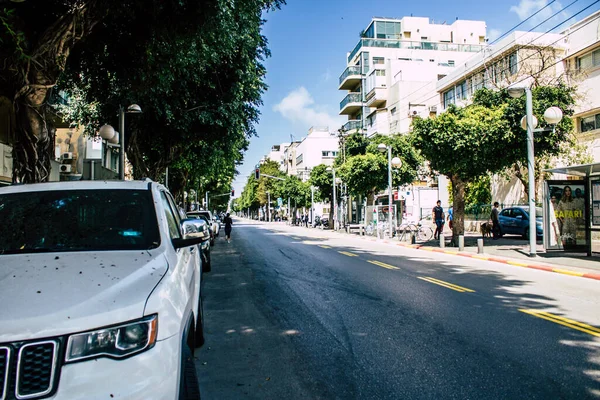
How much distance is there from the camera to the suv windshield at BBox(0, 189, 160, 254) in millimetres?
3408

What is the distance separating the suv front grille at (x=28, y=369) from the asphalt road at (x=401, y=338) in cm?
199

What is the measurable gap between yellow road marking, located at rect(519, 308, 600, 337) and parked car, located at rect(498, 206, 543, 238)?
17245mm

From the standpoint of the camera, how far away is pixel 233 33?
437 inches

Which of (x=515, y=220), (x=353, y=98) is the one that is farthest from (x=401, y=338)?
(x=353, y=98)

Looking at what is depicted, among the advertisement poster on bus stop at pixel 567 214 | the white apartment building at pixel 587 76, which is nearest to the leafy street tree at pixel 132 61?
the advertisement poster on bus stop at pixel 567 214

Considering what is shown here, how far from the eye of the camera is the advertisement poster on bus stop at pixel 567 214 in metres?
14.6

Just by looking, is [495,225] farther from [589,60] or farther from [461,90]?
[461,90]

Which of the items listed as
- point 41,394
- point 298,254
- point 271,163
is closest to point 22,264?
point 41,394

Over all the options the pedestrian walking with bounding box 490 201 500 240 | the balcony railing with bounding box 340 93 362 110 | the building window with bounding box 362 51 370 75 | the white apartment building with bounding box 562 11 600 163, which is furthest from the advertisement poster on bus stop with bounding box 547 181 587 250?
the building window with bounding box 362 51 370 75

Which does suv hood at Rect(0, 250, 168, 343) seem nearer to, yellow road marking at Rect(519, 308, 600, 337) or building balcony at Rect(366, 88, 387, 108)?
yellow road marking at Rect(519, 308, 600, 337)

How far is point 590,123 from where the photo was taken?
82.7 feet

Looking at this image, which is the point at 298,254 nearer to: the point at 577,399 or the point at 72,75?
the point at 72,75

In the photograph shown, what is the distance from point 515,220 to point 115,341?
2494 cm

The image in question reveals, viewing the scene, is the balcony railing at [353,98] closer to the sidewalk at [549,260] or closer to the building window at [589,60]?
the building window at [589,60]
